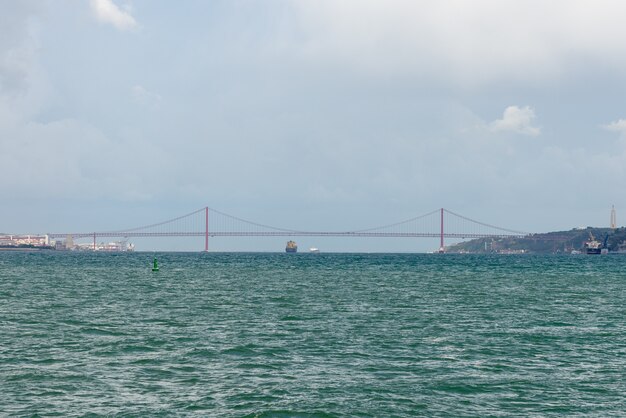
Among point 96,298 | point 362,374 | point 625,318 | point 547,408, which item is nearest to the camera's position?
point 547,408

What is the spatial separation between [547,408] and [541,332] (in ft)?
54.4

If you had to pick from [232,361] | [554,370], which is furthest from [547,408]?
[232,361]

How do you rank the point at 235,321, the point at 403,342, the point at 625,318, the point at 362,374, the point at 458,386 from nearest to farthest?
the point at 458,386 < the point at 362,374 < the point at 403,342 < the point at 235,321 < the point at 625,318

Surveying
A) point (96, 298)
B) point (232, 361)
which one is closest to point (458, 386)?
point (232, 361)

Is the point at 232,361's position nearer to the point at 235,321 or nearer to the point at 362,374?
the point at 362,374

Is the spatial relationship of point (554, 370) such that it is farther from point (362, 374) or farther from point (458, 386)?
point (362, 374)

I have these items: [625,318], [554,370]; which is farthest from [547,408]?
[625,318]

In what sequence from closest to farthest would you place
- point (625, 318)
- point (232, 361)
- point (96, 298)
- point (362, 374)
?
1. point (362, 374)
2. point (232, 361)
3. point (625, 318)
4. point (96, 298)

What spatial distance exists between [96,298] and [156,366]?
32905 millimetres

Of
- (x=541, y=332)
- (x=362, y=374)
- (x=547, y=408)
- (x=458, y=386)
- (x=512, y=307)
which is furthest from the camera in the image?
(x=512, y=307)

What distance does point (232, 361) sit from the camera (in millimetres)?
28531

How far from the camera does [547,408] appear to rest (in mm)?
21688

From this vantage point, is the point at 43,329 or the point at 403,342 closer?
the point at 403,342

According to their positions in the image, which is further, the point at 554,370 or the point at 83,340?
the point at 83,340
